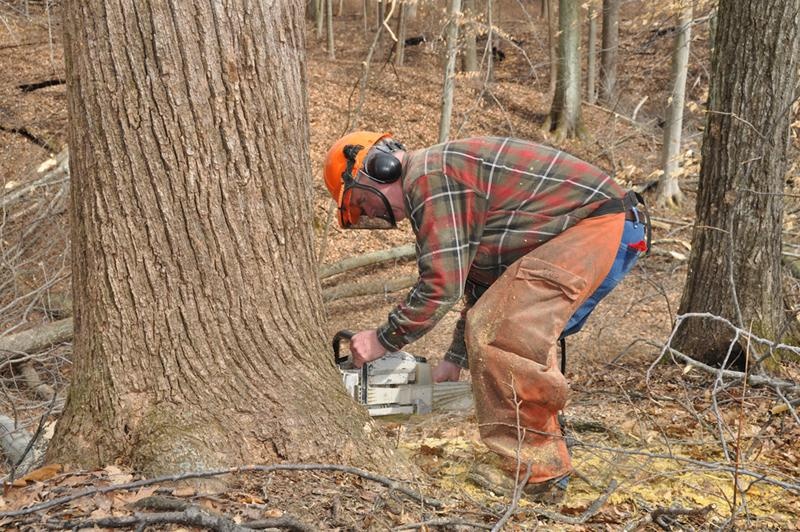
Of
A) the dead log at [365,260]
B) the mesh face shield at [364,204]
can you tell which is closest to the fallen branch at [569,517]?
the mesh face shield at [364,204]

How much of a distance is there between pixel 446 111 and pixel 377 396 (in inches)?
310

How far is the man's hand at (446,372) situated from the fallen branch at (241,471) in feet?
4.00

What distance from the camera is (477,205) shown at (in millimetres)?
3064

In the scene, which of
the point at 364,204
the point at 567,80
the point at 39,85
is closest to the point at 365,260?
the point at 364,204

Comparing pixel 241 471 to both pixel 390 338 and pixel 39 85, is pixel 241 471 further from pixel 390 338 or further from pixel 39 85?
pixel 39 85

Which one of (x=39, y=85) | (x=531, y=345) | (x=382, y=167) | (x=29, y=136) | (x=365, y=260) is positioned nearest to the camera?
(x=531, y=345)

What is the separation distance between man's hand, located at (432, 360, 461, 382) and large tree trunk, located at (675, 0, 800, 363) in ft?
6.28

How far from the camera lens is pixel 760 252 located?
4617mm

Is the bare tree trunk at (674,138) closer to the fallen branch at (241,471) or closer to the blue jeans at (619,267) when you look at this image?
the blue jeans at (619,267)

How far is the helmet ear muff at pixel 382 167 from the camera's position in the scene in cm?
310

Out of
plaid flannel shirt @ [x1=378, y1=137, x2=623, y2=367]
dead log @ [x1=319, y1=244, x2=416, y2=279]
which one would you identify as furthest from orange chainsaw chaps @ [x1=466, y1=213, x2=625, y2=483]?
dead log @ [x1=319, y1=244, x2=416, y2=279]

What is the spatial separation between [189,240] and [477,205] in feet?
3.96

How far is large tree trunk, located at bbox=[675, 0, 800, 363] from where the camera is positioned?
4.47m

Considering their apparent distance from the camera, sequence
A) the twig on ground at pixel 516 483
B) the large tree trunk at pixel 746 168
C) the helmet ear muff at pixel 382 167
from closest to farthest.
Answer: the twig on ground at pixel 516 483
the helmet ear muff at pixel 382 167
the large tree trunk at pixel 746 168
